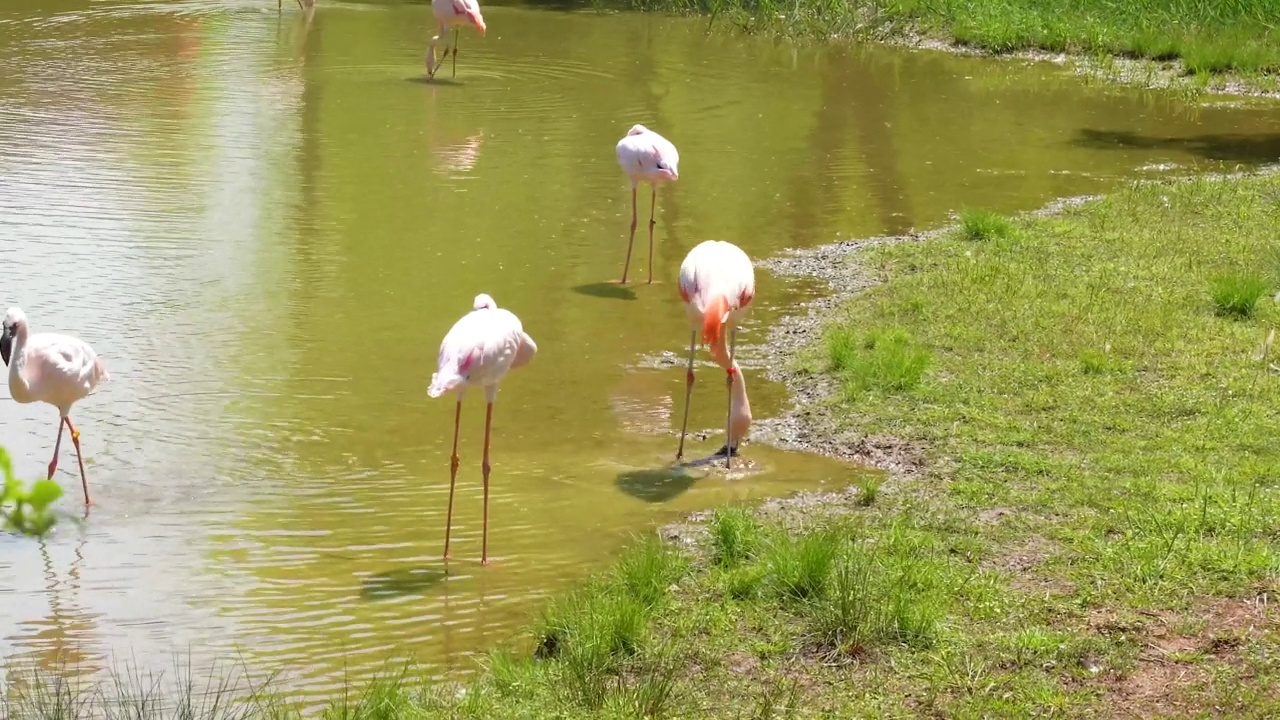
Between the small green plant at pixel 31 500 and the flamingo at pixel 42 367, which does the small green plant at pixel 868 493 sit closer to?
the flamingo at pixel 42 367

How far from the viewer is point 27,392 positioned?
6574mm

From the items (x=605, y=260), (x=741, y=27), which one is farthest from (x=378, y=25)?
(x=605, y=260)

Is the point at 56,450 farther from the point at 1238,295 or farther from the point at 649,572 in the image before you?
the point at 1238,295

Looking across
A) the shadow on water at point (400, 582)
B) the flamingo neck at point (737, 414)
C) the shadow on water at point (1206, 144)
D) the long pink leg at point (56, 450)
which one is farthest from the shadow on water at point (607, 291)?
the shadow on water at point (1206, 144)

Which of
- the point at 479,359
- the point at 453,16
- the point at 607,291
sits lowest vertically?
the point at 607,291

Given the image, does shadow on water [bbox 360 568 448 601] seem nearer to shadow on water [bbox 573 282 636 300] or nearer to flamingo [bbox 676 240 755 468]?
flamingo [bbox 676 240 755 468]

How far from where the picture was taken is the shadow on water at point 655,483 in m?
6.85

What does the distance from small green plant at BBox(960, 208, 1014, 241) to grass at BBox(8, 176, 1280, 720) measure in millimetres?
2007

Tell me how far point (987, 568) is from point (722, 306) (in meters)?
1.97

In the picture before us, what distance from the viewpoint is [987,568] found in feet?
18.5

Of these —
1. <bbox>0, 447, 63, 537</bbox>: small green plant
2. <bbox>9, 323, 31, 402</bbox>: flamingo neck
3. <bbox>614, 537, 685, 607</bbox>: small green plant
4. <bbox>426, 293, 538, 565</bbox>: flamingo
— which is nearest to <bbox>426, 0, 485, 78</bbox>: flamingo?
<bbox>9, 323, 31, 402</bbox>: flamingo neck

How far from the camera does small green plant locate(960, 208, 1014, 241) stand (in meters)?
10.9

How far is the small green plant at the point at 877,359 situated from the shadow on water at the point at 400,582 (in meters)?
2.71

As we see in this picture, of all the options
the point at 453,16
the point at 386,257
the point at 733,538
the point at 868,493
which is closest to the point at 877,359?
the point at 868,493
